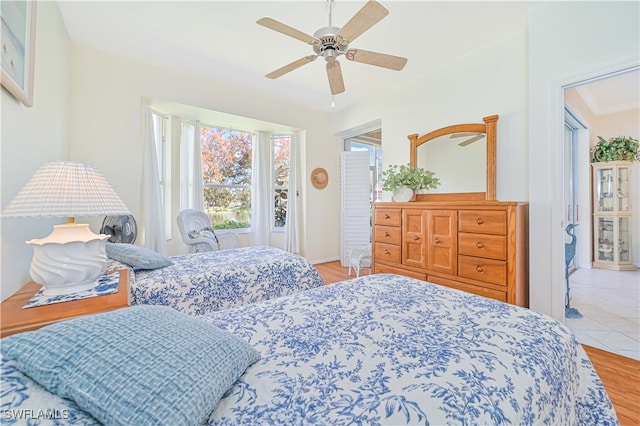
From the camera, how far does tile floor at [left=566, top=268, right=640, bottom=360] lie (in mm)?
2201

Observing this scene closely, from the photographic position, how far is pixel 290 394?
694mm

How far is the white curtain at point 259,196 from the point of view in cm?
462

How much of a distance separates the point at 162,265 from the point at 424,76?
362cm

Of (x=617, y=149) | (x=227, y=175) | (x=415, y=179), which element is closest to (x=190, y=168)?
(x=227, y=175)

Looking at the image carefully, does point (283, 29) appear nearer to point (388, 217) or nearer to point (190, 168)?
point (388, 217)

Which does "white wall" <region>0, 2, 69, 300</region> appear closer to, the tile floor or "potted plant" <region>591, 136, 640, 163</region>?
the tile floor

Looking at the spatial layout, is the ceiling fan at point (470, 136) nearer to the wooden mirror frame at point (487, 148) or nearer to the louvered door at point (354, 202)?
the wooden mirror frame at point (487, 148)

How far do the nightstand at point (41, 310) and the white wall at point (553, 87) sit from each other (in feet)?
10.1

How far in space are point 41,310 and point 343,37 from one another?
2.22 metres

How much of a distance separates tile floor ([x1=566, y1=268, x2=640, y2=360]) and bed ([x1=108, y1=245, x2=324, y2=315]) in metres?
2.43

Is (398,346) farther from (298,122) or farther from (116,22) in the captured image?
(298,122)

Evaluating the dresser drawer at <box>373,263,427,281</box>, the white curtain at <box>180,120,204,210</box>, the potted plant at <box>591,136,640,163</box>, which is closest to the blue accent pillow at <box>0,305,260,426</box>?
the dresser drawer at <box>373,263,427,281</box>

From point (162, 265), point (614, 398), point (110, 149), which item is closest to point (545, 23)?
point (614, 398)

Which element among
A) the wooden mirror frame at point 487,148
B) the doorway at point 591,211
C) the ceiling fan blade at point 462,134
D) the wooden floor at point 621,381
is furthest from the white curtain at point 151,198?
the doorway at point 591,211
